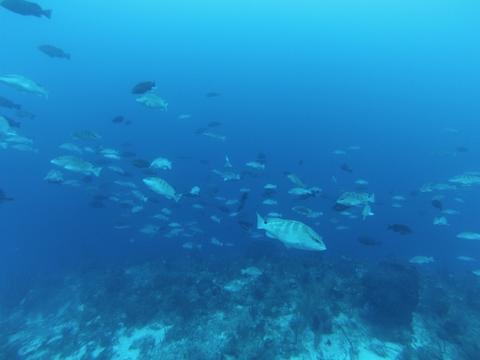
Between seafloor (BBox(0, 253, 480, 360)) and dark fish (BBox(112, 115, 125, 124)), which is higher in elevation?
dark fish (BBox(112, 115, 125, 124))

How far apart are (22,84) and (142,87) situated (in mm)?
2874

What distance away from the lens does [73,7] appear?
87.8m

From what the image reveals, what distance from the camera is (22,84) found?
9000mm

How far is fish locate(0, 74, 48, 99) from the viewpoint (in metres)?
8.82

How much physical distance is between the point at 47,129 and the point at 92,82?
3082 cm

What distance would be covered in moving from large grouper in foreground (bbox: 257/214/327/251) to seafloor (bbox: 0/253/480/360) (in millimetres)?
8017

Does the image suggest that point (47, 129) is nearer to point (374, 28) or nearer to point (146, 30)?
point (146, 30)

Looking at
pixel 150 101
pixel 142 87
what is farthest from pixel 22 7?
pixel 150 101

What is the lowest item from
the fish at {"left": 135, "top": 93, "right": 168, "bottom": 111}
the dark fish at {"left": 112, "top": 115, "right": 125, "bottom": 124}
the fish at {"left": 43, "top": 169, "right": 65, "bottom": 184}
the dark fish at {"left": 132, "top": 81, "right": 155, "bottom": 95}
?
the fish at {"left": 43, "top": 169, "right": 65, "bottom": 184}

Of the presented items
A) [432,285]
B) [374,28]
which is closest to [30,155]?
[432,285]

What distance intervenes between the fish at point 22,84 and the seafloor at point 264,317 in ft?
27.7

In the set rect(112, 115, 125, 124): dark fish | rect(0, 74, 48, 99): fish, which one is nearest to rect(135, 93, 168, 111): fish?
rect(0, 74, 48, 99): fish

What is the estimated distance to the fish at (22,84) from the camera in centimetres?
882

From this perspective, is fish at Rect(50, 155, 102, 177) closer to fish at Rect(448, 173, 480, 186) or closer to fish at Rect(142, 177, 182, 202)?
fish at Rect(142, 177, 182, 202)
